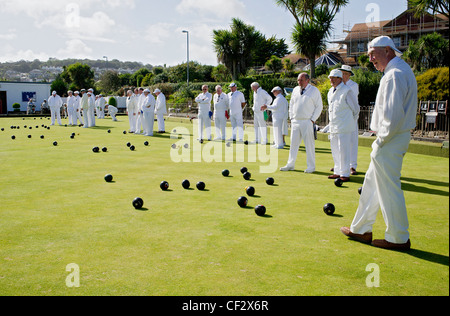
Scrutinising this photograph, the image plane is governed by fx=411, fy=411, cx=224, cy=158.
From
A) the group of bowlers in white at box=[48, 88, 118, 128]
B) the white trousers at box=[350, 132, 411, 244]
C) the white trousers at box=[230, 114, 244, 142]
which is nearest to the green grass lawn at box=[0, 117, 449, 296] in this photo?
the white trousers at box=[350, 132, 411, 244]

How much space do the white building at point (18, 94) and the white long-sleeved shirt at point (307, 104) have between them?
4983cm

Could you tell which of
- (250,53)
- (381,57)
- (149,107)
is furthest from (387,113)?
(250,53)

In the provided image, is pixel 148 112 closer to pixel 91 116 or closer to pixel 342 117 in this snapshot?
pixel 91 116

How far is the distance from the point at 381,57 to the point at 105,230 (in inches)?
152

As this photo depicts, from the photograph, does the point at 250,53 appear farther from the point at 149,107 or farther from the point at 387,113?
the point at 387,113

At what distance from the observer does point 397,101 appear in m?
4.17

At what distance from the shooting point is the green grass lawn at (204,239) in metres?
3.59

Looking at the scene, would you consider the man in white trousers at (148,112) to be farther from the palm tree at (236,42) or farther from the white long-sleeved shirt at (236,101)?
the palm tree at (236,42)

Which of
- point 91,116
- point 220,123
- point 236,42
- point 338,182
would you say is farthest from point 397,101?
point 236,42

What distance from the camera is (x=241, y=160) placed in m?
12.1

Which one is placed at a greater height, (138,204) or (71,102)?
(71,102)

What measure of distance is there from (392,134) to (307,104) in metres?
5.50

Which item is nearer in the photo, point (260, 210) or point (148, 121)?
point (260, 210)

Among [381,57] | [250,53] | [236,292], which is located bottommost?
[236,292]
